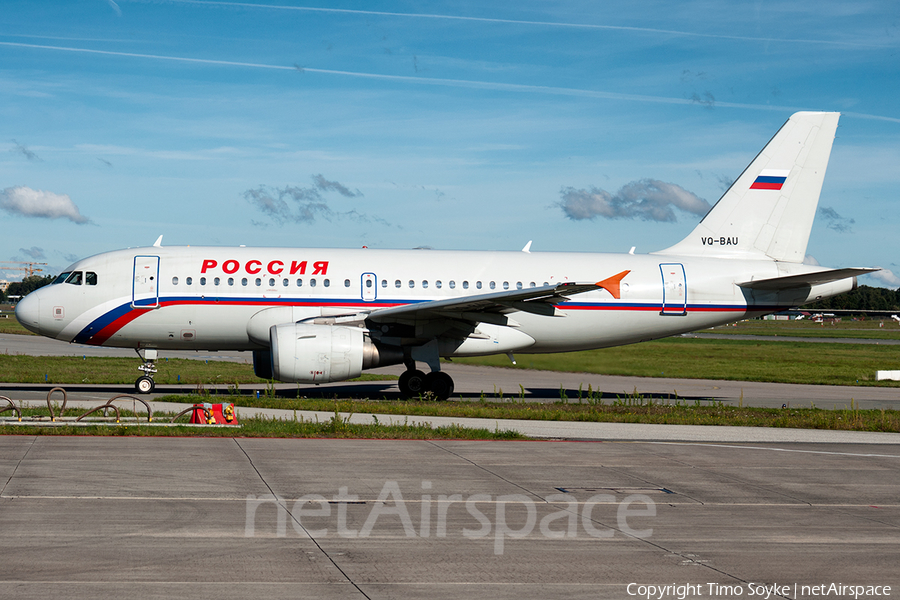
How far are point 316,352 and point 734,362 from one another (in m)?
27.6

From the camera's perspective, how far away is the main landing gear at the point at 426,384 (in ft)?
76.5

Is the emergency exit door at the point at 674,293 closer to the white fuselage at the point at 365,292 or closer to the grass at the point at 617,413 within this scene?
the white fuselage at the point at 365,292

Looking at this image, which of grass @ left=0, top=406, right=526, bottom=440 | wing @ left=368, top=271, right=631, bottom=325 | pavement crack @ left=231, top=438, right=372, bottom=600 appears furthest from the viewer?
wing @ left=368, top=271, right=631, bottom=325

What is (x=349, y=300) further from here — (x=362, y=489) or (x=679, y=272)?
(x=362, y=489)

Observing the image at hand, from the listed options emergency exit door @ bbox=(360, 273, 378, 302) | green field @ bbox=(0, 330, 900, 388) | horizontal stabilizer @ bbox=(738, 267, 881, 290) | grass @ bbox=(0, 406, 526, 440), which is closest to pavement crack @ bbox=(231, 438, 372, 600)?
grass @ bbox=(0, 406, 526, 440)

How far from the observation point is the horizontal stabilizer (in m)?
23.8

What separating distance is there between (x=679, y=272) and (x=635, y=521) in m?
16.7

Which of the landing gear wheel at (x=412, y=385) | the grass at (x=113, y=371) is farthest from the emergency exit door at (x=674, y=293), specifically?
the grass at (x=113, y=371)

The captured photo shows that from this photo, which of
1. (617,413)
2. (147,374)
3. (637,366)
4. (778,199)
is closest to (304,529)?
(617,413)

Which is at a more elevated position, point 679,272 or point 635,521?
point 679,272

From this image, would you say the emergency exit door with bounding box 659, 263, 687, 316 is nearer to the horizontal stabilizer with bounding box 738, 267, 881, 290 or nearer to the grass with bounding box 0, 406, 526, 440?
the horizontal stabilizer with bounding box 738, 267, 881, 290

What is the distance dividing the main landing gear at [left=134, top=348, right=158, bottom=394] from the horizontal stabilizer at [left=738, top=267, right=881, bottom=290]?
17063mm

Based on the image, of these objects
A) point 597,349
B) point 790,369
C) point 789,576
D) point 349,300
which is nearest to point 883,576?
point 789,576

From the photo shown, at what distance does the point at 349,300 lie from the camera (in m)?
23.3
